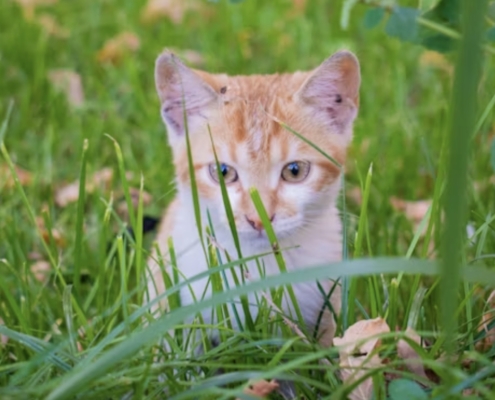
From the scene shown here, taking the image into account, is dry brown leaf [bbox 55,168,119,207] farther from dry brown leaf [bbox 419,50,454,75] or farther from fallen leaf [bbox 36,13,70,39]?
dry brown leaf [bbox 419,50,454,75]

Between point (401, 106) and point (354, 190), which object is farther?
point (401, 106)

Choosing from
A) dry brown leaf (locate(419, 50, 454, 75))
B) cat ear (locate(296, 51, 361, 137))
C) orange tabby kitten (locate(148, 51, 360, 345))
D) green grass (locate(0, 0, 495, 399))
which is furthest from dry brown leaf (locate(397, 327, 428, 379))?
dry brown leaf (locate(419, 50, 454, 75))

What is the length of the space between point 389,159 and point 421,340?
1.45 m

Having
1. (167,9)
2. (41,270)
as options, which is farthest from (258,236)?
(167,9)

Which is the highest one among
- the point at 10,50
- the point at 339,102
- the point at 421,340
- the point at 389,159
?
the point at 10,50

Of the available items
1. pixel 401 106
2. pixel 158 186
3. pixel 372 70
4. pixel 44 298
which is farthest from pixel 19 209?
pixel 372 70

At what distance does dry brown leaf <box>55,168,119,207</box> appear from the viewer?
2873 mm

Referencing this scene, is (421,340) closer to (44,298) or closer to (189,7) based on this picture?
(44,298)

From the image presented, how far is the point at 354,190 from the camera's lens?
3.10 m

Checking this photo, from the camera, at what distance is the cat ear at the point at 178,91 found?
2.08 metres

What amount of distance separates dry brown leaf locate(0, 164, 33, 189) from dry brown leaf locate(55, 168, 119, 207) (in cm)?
11

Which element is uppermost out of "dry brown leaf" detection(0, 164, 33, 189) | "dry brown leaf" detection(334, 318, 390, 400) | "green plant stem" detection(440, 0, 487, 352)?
→ "green plant stem" detection(440, 0, 487, 352)

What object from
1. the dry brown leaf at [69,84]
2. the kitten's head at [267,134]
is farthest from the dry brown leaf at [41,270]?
the dry brown leaf at [69,84]

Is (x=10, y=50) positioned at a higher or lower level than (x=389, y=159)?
higher
